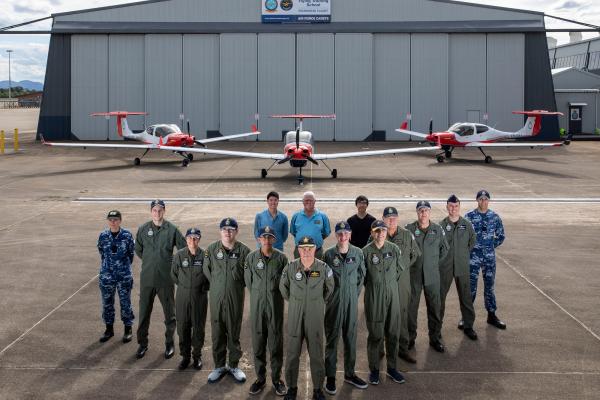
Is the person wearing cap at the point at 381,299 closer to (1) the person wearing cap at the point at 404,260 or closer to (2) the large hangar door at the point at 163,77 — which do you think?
(1) the person wearing cap at the point at 404,260

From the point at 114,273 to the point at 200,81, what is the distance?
41.0m

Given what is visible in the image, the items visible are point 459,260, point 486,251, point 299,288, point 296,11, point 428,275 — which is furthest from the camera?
point 296,11

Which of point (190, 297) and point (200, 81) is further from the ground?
point (200, 81)

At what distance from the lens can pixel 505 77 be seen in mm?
47750

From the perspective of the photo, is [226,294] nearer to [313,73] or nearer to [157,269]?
[157,269]

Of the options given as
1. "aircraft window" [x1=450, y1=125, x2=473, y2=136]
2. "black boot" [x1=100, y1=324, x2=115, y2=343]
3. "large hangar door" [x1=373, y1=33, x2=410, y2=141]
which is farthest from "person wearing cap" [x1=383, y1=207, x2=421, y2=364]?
"large hangar door" [x1=373, y1=33, x2=410, y2=141]

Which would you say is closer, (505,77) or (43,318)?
(43,318)

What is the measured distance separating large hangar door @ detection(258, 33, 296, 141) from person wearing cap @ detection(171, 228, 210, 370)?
40375mm

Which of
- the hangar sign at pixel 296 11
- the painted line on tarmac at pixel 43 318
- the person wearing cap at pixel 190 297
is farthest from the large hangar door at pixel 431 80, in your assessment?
the person wearing cap at pixel 190 297

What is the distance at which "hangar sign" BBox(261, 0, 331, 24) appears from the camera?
154 ft

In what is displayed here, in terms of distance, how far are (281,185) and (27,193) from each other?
8.65 meters

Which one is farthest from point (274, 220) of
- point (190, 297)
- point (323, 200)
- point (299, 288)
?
point (323, 200)

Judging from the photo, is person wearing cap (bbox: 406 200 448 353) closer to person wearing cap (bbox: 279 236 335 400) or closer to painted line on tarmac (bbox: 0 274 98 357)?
person wearing cap (bbox: 279 236 335 400)

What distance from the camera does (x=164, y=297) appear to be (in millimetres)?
7723
